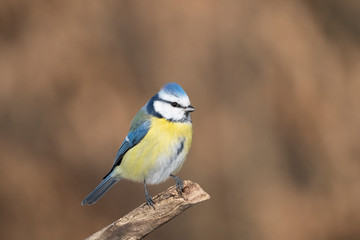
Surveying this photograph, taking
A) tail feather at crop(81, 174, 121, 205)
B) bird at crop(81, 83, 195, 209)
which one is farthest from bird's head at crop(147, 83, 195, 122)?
tail feather at crop(81, 174, 121, 205)

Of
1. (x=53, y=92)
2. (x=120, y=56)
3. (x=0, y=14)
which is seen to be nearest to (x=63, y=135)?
(x=53, y=92)

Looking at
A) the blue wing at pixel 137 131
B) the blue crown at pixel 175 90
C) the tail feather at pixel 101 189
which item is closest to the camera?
the blue crown at pixel 175 90

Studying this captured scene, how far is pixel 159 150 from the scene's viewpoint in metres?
2.39

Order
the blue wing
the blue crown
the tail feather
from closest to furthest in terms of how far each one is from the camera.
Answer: the blue crown
the blue wing
the tail feather

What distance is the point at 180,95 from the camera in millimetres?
2311

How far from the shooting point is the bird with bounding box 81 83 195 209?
→ 2357mm

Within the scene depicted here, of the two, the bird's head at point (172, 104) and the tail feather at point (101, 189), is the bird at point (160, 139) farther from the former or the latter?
the tail feather at point (101, 189)

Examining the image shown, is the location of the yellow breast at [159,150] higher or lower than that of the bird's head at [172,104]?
lower

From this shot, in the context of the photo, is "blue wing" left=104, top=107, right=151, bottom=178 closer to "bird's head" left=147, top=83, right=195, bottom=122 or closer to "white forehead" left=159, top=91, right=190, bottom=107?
"bird's head" left=147, top=83, right=195, bottom=122

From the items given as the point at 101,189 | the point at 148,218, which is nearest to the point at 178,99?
the point at 148,218

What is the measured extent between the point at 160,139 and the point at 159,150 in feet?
0.16

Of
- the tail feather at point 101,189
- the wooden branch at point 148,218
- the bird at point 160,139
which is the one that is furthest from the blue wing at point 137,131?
the wooden branch at point 148,218

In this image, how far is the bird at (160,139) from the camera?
2357mm

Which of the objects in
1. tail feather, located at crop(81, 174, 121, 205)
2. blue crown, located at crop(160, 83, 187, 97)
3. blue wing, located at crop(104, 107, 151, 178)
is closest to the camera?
blue crown, located at crop(160, 83, 187, 97)
